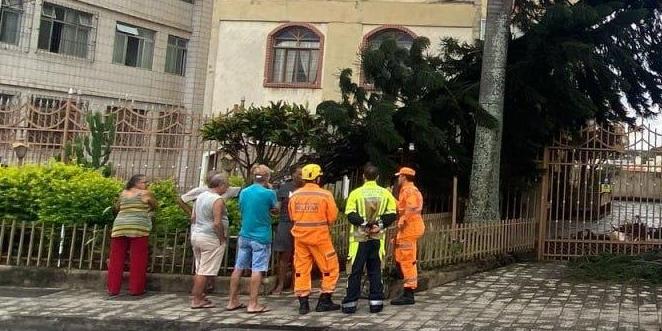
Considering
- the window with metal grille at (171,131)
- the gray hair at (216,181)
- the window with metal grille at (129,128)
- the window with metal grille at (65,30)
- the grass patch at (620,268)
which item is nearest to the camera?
the gray hair at (216,181)

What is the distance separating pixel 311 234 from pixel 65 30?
663 inches

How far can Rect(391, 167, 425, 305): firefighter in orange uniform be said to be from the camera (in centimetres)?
787

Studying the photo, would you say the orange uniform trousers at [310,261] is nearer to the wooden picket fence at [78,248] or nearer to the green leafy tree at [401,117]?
the wooden picket fence at [78,248]

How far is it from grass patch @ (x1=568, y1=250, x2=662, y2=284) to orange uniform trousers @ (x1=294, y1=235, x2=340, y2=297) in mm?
4326

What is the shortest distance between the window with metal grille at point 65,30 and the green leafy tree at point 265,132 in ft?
39.3

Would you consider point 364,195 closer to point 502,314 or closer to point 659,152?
point 502,314

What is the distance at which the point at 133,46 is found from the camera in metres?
23.0

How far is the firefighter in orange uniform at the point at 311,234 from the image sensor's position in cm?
734

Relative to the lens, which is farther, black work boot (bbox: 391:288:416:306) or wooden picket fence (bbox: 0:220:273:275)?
wooden picket fence (bbox: 0:220:273:275)

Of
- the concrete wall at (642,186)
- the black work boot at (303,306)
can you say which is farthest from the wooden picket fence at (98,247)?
the concrete wall at (642,186)

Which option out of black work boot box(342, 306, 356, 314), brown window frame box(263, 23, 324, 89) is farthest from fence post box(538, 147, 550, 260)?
brown window frame box(263, 23, 324, 89)

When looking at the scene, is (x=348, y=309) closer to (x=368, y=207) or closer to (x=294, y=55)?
(x=368, y=207)

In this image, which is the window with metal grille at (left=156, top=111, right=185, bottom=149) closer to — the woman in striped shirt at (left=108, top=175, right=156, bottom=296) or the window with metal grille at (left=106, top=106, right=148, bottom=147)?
the window with metal grille at (left=106, top=106, right=148, bottom=147)

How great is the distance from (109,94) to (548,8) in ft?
51.0
